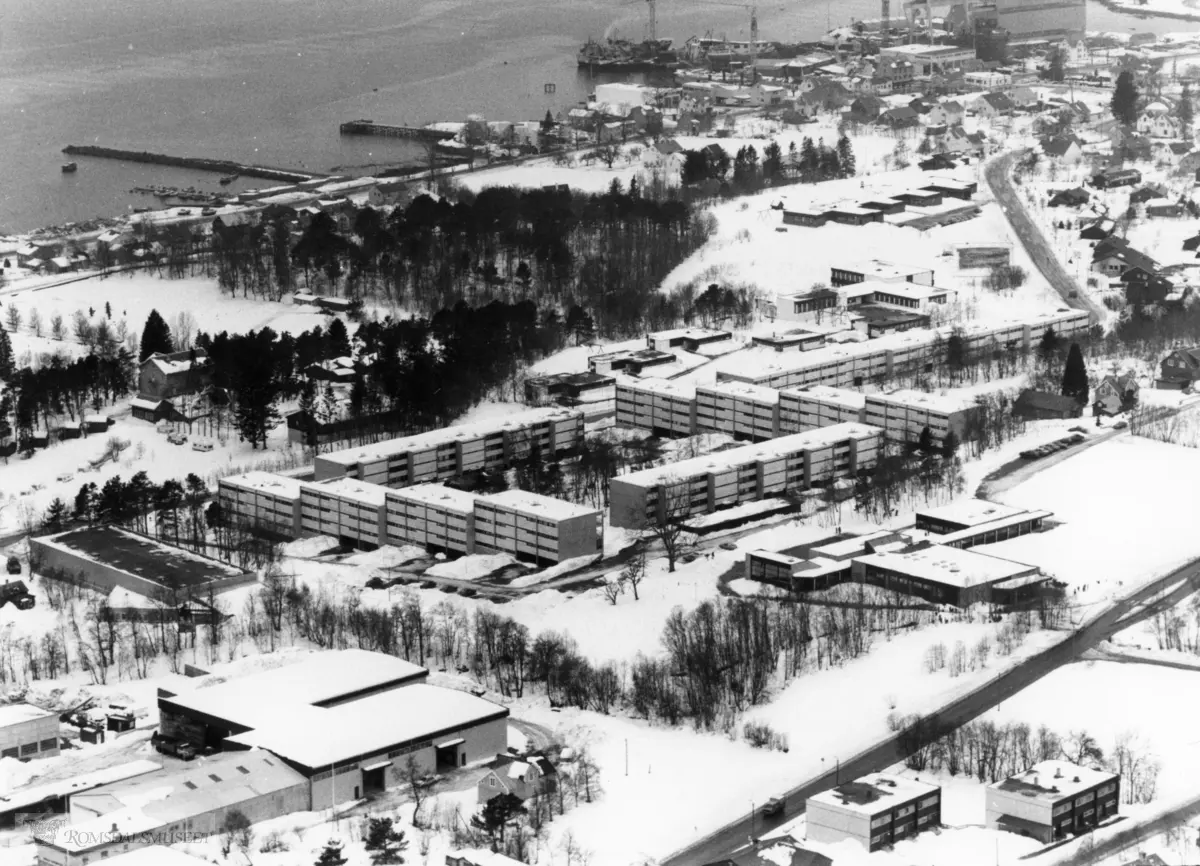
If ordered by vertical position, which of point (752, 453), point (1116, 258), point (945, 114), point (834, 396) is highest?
point (945, 114)

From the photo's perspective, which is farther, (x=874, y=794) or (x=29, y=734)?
(x=29, y=734)

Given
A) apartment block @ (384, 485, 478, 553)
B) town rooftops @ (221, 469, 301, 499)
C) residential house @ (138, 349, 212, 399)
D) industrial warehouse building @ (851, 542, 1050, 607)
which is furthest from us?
residential house @ (138, 349, 212, 399)

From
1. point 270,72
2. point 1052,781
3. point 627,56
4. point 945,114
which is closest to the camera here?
point 1052,781

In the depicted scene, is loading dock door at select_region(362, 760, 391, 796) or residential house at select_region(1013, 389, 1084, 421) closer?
loading dock door at select_region(362, 760, 391, 796)

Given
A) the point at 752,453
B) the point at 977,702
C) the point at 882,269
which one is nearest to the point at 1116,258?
the point at 882,269

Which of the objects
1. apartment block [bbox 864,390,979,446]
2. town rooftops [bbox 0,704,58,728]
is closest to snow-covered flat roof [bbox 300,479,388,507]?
town rooftops [bbox 0,704,58,728]

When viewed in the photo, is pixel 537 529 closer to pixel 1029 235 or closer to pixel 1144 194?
pixel 1029 235

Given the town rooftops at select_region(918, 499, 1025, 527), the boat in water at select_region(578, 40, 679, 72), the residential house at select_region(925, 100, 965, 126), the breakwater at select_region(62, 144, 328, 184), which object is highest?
the boat in water at select_region(578, 40, 679, 72)

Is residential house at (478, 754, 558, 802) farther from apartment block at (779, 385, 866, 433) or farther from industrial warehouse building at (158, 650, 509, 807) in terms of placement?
apartment block at (779, 385, 866, 433)
